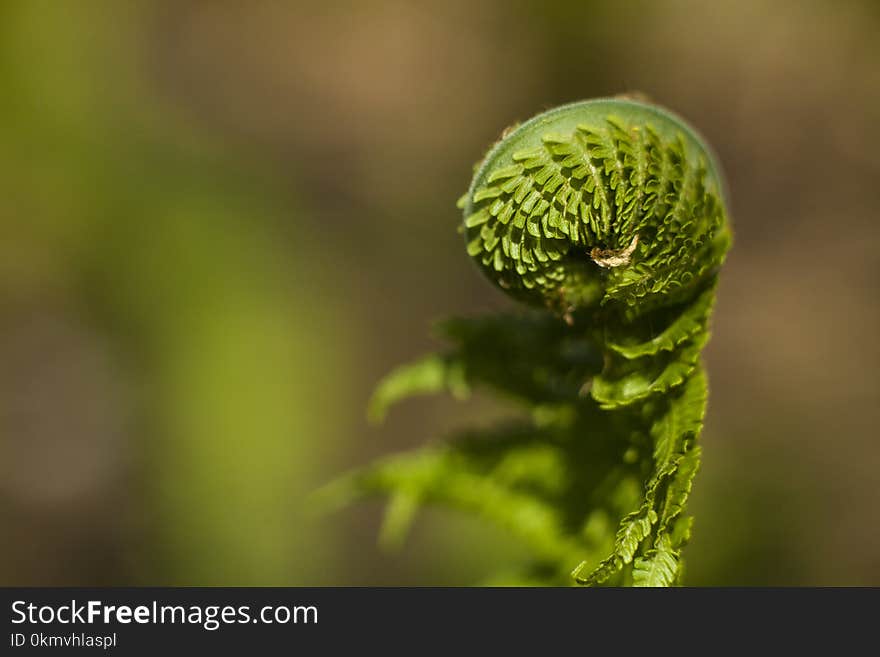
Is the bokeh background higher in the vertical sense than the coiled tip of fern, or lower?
higher

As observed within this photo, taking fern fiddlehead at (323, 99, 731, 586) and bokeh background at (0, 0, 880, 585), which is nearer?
fern fiddlehead at (323, 99, 731, 586)

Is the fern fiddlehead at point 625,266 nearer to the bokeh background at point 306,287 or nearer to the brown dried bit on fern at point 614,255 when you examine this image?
the brown dried bit on fern at point 614,255

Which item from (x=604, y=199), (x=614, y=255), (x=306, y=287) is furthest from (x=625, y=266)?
(x=306, y=287)

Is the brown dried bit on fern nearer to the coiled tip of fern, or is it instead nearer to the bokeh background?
the coiled tip of fern

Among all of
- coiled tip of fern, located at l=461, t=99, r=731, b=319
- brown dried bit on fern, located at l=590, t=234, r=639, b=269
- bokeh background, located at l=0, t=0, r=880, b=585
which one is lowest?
brown dried bit on fern, located at l=590, t=234, r=639, b=269

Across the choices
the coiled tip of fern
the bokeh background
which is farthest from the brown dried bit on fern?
the bokeh background

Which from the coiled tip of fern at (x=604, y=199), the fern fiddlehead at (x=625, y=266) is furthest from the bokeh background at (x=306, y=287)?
the coiled tip of fern at (x=604, y=199)
